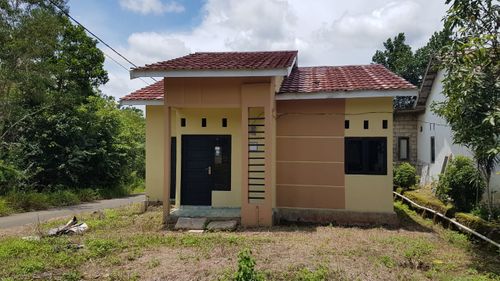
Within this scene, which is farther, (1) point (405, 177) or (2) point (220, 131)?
(1) point (405, 177)

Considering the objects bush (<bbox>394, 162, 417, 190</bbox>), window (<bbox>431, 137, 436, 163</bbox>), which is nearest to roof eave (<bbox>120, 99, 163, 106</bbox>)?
bush (<bbox>394, 162, 417, 190</bbox>)

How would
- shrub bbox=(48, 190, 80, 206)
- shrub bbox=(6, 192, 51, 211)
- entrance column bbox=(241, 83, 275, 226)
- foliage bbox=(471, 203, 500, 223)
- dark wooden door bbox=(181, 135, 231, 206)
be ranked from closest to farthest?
1. foliage bbox=(471, 203, 500, 223)
2. entrance column bbox=(241, 83, 275, 226)
3. dark wooden door bbox=(181, 135, 231, 206)
4. shrub bbox=(6, 192, 51, 211)
5. shrub bbox=(48, 190, 80, 206)

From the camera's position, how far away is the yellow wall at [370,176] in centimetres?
1027

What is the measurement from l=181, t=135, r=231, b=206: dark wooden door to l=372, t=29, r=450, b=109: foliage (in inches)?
817

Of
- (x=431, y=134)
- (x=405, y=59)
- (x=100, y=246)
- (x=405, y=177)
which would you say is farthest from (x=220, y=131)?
(x=405, y=59)

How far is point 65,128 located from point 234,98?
10.3m

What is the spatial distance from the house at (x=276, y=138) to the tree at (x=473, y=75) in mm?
2839

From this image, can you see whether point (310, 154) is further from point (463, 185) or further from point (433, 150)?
point (433, 150)

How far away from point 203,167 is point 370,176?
4.75 meters

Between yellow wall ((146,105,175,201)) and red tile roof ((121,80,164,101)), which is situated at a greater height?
red tile roof ((121,80,164,101))

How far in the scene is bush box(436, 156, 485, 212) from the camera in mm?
9990

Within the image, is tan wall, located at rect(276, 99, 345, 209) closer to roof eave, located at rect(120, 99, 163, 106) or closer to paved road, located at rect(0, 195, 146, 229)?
roof eave, located at rect(120, 99, 163, 106)

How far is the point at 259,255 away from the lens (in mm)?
6652

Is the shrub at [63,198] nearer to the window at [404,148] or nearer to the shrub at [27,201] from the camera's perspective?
the shrub at [27,201]
